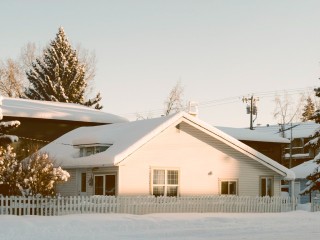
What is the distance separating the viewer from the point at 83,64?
2830 inches

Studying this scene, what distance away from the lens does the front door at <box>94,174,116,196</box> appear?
3234cm

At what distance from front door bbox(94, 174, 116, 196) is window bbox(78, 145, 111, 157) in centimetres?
135

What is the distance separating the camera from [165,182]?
33.4 metres

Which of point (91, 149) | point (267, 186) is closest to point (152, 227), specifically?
point (91, 149)

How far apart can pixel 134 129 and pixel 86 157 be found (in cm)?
311

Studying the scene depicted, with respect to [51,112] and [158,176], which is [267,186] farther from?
[51,112]

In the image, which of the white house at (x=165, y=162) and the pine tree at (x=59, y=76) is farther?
the pine tree at (x=59, y=76)

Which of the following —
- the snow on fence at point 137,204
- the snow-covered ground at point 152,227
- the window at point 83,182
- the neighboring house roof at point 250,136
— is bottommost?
the snow-covered ground at point 152,227

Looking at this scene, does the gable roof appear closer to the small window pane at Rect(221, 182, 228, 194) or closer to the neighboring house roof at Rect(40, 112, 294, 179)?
the neighboring house roof at Rect(40, 112, 294, 179)

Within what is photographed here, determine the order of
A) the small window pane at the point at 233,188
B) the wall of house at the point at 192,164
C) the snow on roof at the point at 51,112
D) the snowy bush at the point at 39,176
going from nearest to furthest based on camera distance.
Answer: the snowy bush at the point at 39,176, the wall of house at the point at 192,164, the small window pane at the point at 233,188, the snow on roof at the point at 51,112

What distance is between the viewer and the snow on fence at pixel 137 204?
90.5ft

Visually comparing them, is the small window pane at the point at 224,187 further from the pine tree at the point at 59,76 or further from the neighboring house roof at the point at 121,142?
the pine tree at the point at 59,76

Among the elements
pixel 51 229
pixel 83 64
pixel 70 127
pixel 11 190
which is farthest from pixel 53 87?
pixel 51 229

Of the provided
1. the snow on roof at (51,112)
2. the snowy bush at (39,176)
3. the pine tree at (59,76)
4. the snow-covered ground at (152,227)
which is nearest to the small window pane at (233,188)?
the snow-covered ground at (152,227)
